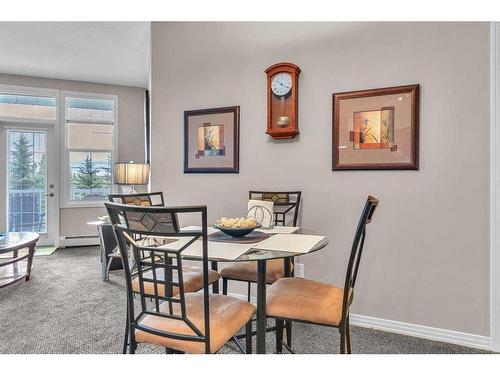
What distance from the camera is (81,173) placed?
5.49m

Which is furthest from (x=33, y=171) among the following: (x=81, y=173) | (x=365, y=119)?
(x=365, y=119)

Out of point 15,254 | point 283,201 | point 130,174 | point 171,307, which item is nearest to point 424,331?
point 283,201

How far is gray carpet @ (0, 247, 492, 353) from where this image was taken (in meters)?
2.21

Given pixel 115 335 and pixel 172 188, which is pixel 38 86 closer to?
pixel 172 188

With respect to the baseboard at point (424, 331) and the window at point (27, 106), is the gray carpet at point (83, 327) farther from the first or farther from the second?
the window at point (27, 106)

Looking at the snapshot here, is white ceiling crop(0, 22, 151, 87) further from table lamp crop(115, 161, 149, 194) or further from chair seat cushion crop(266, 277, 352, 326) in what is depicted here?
chair seat cushion crop(266, 277, 352, 326)

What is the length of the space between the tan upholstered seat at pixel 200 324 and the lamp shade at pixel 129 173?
11.0 feet

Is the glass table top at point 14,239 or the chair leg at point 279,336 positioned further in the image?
the glass table top at point 14,239

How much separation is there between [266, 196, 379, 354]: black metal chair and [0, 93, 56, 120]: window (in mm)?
5049

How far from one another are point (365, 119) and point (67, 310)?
2927mm

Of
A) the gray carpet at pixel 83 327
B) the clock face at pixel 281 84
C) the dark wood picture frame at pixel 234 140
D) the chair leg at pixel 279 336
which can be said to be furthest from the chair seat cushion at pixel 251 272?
the clock face at pixel 281 84

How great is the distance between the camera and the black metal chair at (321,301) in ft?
5.10

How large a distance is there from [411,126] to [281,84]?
42.0 inches

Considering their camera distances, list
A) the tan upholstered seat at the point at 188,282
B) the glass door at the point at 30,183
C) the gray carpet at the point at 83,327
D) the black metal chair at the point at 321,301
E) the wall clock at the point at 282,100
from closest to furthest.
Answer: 1. the black metal chair at the point at 321,301
2. the tan upholstered seat at the point at 188,282
3. the gray carpet at the point at 83,327
4. the wall clock at the point at 282,100
5. the glass door at the point at 30,183
